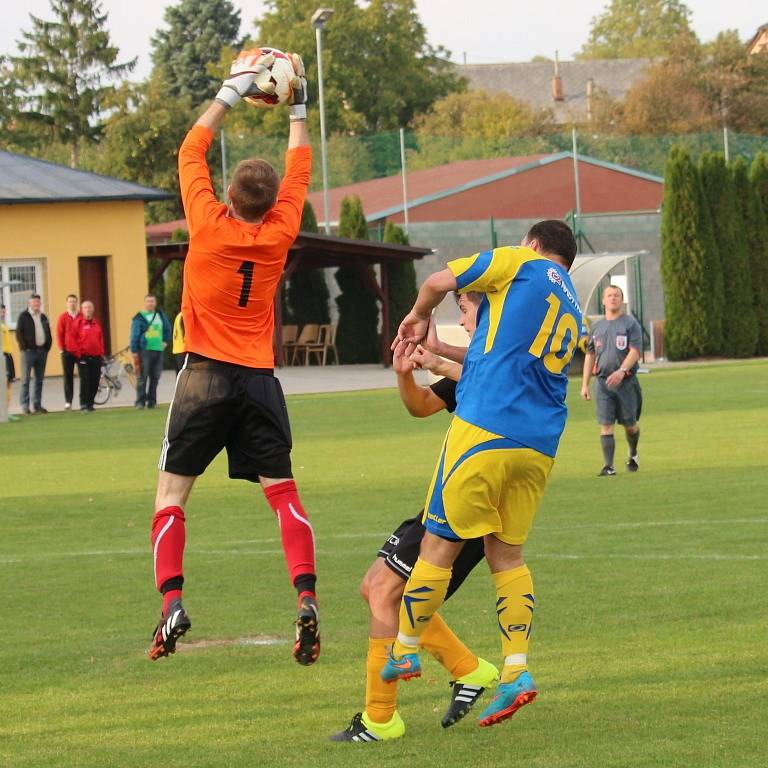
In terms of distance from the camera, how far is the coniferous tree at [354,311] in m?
46.0

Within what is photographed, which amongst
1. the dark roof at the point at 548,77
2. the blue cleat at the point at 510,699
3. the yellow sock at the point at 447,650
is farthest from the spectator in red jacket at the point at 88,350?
the dark roof at the point at 548,77

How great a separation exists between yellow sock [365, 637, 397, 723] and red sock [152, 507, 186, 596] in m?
1.07

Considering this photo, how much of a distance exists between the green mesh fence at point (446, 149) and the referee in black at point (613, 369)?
126ft

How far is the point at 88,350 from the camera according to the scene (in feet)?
94.1

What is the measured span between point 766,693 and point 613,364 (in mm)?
9621

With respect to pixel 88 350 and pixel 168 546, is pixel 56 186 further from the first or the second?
pixel 168 546

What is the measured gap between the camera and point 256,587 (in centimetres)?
1027

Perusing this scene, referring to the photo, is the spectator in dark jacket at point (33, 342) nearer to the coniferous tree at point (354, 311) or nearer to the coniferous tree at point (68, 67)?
the coniferous tree at point (354, 311)

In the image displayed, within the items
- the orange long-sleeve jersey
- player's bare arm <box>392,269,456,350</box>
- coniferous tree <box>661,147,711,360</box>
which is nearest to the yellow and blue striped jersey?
player's bare arm <box>392,269,456,350</box>

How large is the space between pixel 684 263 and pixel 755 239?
264cm

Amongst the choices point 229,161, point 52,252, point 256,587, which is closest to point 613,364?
point 256,587

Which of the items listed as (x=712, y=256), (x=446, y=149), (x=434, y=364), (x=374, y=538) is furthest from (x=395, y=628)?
(x=446, y=149)

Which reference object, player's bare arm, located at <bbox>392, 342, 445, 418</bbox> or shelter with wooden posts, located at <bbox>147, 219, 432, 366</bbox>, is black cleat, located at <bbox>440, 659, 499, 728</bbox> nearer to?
player's bare arm, located at <bbox>392, 342, 445, 418</bbox>

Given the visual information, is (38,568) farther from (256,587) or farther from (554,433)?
(554,433)
